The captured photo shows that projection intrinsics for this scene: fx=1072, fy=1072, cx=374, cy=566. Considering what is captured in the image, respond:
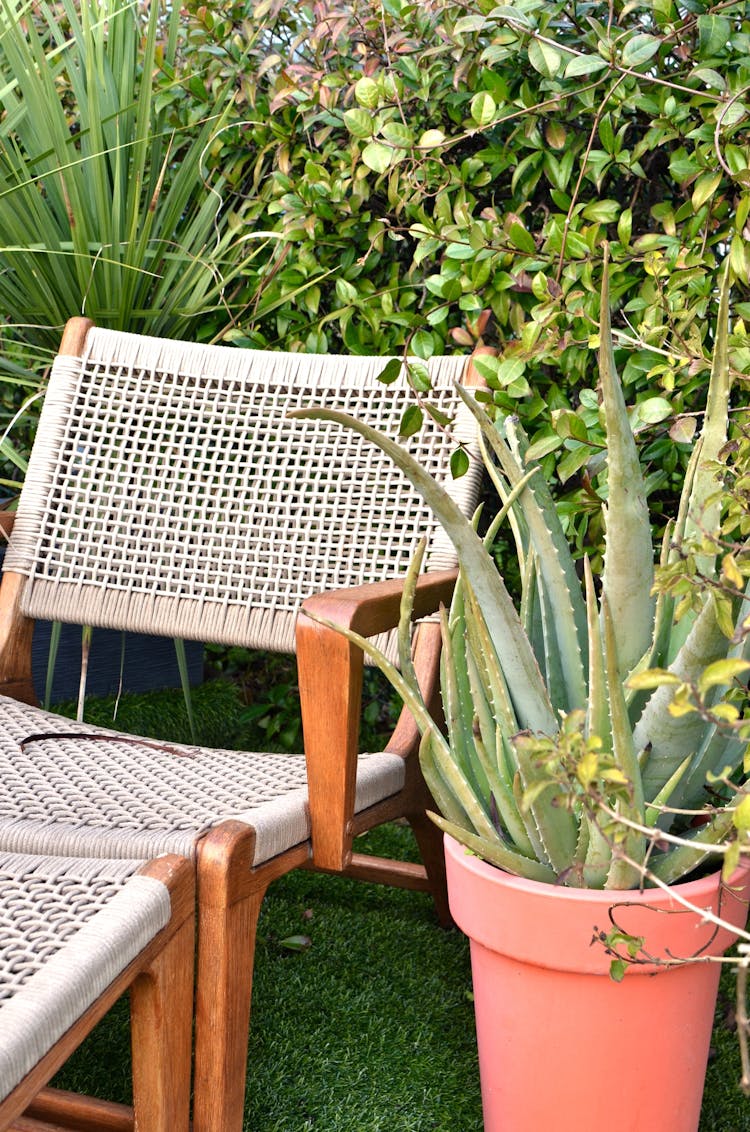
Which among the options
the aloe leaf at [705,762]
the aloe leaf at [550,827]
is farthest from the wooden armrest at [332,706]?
the aloe leaf at [705,762]

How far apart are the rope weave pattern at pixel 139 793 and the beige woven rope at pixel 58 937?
0.05 meters

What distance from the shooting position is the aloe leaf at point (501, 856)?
95cm

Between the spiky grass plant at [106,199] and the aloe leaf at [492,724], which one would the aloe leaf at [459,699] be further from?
the spiky grass plant at [106,199]

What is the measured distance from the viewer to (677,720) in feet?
3.06

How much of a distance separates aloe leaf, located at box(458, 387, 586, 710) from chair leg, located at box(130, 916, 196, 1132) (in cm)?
43

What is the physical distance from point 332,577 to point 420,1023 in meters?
0.64

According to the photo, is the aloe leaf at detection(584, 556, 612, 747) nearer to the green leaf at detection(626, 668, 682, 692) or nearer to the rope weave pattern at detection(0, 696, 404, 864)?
the green leaf at detection(626, 668, 682, 692)

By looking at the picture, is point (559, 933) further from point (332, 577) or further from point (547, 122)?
point (547, 122)

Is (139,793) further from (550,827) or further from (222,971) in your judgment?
(550,827)

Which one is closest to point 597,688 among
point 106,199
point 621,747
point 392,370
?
point 621,747

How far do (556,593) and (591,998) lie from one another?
0.37 m


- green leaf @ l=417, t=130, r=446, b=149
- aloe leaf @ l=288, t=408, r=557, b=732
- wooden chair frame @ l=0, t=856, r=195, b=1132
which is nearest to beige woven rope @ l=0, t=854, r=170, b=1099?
wooden chair frame @ l=0, t=856, r=195, b=1132

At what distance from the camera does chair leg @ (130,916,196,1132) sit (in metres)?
0.89

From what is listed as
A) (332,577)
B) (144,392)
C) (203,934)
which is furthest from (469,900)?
(144,392)
